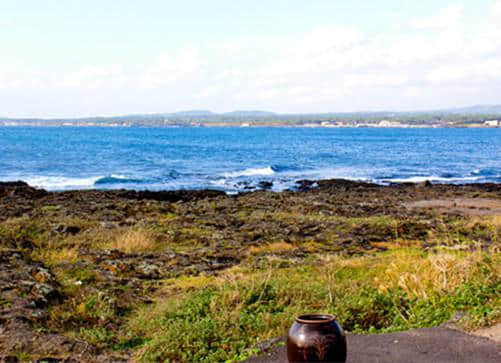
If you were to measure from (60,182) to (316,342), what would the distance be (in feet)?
167

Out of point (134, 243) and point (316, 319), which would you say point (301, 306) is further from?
point (134, 243)

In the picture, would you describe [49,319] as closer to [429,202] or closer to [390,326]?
[390,326]

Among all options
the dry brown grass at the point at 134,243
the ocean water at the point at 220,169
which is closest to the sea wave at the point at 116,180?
the ocean water at the point at 220,169

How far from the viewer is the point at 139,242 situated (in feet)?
58.0

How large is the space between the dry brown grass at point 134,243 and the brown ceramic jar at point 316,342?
1156 cm

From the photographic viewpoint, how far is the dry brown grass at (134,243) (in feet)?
57.0

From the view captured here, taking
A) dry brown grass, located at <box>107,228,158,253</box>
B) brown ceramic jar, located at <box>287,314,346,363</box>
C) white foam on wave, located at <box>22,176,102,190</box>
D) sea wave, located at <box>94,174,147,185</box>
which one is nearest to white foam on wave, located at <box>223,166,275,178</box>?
sea wave, located at <box>94,174,147,185</box>

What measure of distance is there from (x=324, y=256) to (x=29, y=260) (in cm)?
723

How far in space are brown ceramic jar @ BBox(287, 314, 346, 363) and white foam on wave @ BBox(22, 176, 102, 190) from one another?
46.2m

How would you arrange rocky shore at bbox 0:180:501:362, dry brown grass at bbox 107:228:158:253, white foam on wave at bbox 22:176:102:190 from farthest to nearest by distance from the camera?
white foam on wave at bbox 22:176:102:190
dry brown grass at bbox 107:228:158:253
rocky shore at bbox 0:180:501:362

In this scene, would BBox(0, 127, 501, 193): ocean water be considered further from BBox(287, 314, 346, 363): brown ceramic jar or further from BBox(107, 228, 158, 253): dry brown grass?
BBox(287, 314, 346, 363): brown ceramic jar

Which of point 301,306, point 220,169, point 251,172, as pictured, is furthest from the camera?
point 220,169

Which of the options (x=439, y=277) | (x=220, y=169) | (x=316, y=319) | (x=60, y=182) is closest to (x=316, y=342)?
(x=316, y=319)

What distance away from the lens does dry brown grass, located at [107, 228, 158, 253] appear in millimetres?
17359
